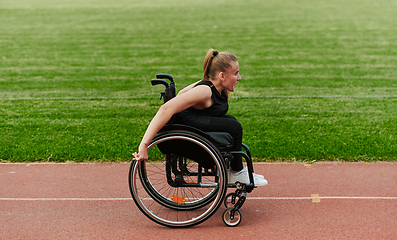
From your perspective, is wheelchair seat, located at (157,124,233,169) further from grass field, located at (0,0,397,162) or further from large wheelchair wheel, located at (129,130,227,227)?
grass field, located at (0,0,397,162)

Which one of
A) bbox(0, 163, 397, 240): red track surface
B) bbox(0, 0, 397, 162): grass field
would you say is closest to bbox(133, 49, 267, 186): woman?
bbox(0, 163, 397, 240): red track surface

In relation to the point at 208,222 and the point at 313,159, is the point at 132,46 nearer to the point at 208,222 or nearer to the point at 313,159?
the point at 313,159

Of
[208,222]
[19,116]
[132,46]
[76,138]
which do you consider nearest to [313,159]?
[208,222]

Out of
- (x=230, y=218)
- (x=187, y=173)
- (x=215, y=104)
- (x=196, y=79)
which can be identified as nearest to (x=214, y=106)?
(x=215, y=104)

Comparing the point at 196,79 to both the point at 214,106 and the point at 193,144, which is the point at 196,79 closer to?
the point at 214,106

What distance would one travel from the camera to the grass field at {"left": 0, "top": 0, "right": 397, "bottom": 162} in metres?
5.70

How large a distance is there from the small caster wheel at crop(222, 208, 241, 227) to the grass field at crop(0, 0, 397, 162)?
5.42 ft

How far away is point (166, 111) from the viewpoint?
133 inches

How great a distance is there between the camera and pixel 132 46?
15.1 metres

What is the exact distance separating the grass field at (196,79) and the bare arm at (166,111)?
6.58ft

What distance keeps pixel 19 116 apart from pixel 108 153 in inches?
94.1

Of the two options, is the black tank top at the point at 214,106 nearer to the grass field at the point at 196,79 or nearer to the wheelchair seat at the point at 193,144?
the wheelchair seat at the point at 193,144

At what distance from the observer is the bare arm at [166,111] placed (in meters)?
3.37

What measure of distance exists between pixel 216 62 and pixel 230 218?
4.32 feet
